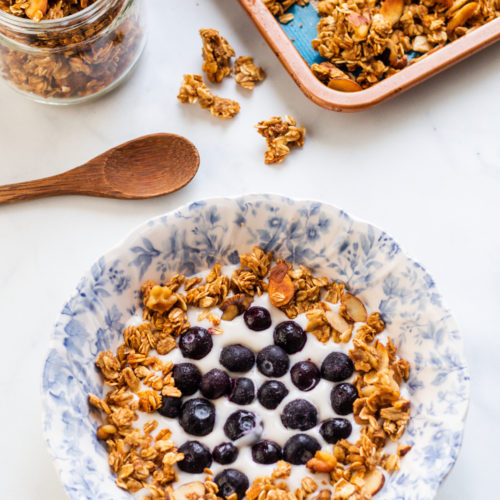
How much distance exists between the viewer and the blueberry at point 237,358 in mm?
936

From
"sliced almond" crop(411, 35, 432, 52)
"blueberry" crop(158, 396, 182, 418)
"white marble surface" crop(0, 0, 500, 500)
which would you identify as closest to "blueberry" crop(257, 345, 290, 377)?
"blueberry" crop(158, 396, 182, 418)

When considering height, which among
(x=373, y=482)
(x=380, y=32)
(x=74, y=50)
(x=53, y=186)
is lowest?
(x=373, y=482)

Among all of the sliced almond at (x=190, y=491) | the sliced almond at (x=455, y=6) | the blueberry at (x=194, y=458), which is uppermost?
the sliced almond at (x=455, y=6)

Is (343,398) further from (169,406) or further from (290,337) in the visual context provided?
(169,406)

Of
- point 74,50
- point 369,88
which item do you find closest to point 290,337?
point 369,88

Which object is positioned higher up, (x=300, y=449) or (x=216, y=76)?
(x=216, y=76)

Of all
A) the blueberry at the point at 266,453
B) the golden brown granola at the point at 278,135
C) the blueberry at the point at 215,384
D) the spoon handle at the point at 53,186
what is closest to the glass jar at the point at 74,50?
the spoon handle at the point at 53,186

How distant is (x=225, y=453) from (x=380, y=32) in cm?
60

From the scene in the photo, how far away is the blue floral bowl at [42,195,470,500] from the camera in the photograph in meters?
0.88

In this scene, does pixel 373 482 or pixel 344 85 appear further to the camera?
pixel 344 85

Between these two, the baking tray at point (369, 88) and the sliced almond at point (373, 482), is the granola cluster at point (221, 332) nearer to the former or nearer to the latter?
the sliced almond at point (373, 482)

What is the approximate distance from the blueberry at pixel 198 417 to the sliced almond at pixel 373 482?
7.7 inches

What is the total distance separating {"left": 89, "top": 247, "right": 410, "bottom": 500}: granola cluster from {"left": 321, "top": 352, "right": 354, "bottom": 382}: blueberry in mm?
12

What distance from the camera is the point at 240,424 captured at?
91 cm
